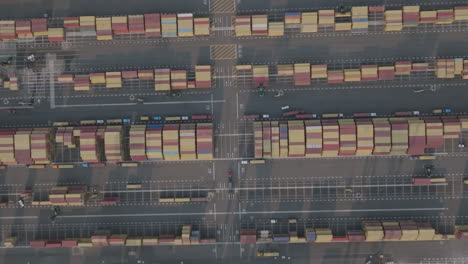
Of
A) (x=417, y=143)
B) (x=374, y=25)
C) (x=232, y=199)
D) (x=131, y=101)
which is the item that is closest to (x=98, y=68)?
(x=131, y=101)

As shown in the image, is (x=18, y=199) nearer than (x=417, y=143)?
No

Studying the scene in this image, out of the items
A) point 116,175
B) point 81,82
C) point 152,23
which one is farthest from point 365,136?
point 81,82

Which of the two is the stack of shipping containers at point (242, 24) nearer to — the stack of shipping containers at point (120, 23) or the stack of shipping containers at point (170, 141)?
the stack of shipping containers at point (120, 23)

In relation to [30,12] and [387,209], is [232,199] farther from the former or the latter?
[30,12]

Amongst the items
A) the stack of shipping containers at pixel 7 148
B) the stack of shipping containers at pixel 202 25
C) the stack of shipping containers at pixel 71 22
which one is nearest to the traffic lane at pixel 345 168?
the stack of shipping containers at pixel 202 25

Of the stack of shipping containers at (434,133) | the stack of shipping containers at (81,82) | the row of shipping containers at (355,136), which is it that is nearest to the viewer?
the stack of shipping containers at (434,133)

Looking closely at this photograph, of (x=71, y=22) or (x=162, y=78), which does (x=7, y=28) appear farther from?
(x=162, y=78)

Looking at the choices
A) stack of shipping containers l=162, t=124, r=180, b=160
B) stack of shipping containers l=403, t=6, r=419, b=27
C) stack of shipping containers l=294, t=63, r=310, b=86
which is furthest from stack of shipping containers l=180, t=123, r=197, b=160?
stack of shipping containers l=403, t=6, r=419, b=27
